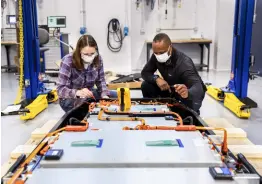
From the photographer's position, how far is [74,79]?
8.84 feet

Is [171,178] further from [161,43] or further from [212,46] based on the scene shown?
[212,46]

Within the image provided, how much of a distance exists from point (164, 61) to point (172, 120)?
1029mm

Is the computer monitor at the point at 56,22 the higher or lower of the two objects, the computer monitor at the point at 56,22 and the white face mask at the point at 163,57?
the higher

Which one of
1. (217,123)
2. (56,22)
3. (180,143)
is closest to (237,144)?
(217,123)

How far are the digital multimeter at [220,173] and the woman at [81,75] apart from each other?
133 centimetres

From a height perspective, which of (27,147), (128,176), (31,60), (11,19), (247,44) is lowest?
(27,147)

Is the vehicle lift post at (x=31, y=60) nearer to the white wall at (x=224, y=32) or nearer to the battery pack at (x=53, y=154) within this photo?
the battery pack at (x=53, y=154)

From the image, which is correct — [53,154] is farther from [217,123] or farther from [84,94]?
[217,123]

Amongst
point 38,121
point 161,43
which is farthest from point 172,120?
point 38,121

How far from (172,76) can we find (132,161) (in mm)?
1796

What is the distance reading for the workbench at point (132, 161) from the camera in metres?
1.07

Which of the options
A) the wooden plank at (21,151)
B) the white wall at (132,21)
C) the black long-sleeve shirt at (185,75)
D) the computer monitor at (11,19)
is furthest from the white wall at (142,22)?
the wooden plank at (21,151)

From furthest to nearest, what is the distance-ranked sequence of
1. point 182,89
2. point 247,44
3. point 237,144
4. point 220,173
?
1. point 247,44
2. point 237,144
3. point 182,89
4. point 220,173

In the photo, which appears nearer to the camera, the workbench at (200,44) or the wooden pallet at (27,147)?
the wooden pallet at (27,147)
